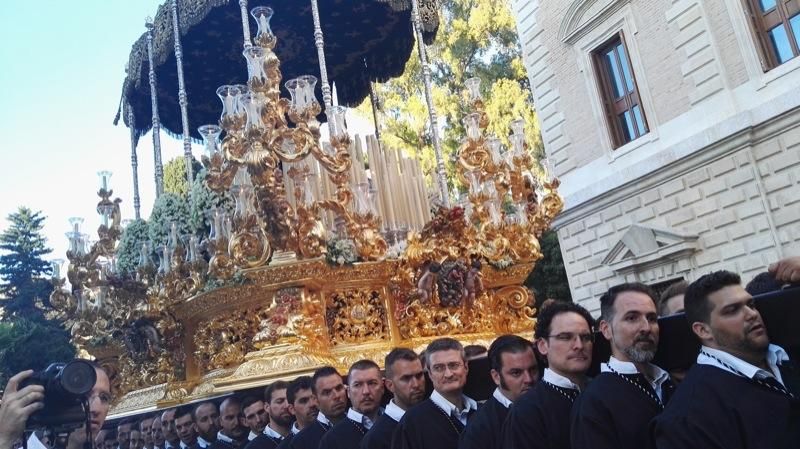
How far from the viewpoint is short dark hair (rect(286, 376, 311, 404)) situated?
5672mm

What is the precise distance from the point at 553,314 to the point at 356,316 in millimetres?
3387

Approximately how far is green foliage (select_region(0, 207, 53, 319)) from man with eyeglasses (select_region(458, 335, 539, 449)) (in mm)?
27418

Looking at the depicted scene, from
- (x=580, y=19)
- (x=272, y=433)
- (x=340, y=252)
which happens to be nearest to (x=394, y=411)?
(x=272, y=433)

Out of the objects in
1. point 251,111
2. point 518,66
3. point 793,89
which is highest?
point 518,66

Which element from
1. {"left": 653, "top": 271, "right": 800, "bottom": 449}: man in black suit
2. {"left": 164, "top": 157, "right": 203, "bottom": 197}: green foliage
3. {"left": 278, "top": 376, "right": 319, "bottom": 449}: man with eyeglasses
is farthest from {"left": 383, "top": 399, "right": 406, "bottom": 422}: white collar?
{"left": 164, "top": 157, "right": 203, "bottom": 197}: green foliage

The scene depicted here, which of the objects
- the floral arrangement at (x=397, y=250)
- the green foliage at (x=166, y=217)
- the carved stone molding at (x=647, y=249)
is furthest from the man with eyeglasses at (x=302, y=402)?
the carved stone molding at (x=647, y=249)

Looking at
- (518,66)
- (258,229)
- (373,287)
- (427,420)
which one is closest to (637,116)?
(518,66)

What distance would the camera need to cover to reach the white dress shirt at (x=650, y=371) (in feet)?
10.8

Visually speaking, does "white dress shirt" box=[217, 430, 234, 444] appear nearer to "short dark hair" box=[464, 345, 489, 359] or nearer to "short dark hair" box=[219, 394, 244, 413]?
"short dark hair" box=[219, 394, 244, 413]

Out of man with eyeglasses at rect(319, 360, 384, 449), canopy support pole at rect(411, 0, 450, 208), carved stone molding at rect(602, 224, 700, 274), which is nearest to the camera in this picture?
man with eyeglasses at rect(319, 360, 384, 449)

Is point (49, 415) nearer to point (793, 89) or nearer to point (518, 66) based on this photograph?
point (793, 89)

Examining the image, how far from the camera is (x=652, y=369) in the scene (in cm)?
336

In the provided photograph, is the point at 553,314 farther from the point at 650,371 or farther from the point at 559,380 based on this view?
the point at 650,371

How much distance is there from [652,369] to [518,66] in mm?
18036
